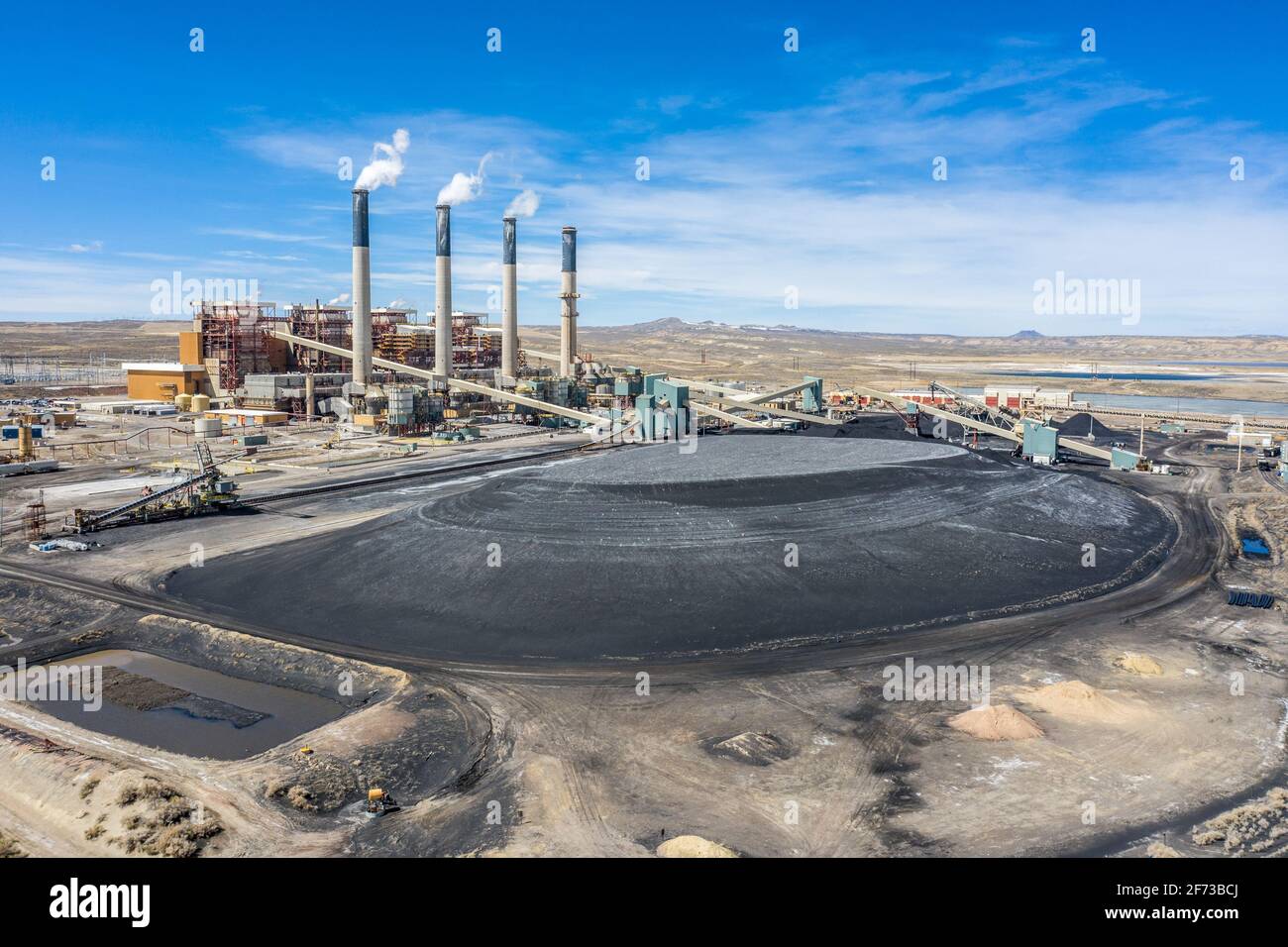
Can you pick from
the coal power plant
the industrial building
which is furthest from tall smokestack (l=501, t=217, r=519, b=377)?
the coal power plant

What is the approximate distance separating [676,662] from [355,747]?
32.8 ft

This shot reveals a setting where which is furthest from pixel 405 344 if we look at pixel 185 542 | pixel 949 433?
pixel 185 542

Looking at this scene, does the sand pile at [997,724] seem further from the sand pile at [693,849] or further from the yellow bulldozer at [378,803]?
the yellow bulldozer at [378,803]

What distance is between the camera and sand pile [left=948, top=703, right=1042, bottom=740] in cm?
2236

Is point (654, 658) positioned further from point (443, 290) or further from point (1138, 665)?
point (443, 290)

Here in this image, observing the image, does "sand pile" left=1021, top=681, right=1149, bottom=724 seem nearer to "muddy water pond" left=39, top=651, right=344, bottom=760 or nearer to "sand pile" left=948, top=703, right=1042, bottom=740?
"sand pile" left=948, top=703, right=1042, bottom=740

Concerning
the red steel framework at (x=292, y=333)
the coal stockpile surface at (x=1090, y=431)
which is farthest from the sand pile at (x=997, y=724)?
the red steel framework at (x=292, y=333)

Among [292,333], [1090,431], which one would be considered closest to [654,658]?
[1090,431]

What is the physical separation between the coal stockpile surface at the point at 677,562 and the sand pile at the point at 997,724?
730cm

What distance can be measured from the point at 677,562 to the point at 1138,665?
645 inches

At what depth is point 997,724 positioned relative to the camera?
22.7m

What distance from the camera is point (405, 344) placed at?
4636 inches

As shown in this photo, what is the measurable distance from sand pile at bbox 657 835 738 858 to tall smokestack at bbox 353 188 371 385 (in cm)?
8889
